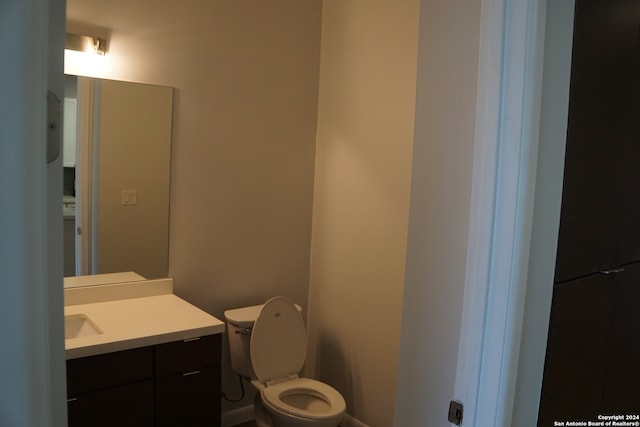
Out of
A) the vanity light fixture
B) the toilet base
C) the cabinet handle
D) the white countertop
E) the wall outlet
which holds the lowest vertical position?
the toilet base

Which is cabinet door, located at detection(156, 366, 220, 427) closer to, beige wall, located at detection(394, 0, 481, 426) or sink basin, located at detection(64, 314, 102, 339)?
sink basin, located at detection(64, 314, 102, 339)

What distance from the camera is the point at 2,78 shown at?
409 mm

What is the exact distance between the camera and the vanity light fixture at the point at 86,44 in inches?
77.5

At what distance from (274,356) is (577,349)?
5.11 ft

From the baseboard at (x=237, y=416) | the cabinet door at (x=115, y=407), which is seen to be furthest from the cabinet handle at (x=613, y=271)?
the baseboard at (x=237, y=416)

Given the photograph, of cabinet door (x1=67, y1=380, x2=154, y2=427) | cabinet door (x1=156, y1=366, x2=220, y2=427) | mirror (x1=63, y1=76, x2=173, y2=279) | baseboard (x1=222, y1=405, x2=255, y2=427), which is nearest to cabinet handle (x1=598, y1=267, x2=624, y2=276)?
cabinet door (x1=156, y1=366, x2=220, y2=427)

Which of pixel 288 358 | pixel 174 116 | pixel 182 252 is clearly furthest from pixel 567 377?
pixel 174 116

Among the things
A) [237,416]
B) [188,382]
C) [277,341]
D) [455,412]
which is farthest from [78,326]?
[455,412]

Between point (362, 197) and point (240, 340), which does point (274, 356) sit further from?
point (362, 197)

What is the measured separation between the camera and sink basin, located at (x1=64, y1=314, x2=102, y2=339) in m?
1.94

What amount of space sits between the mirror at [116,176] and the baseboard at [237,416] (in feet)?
3.13

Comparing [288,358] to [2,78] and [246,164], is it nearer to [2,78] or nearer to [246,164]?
[246,164]

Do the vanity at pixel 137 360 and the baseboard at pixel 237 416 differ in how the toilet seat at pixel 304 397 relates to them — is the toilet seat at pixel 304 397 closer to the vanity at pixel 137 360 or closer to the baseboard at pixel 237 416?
the vanity at pixel 137 360

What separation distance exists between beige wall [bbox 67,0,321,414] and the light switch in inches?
7.3
